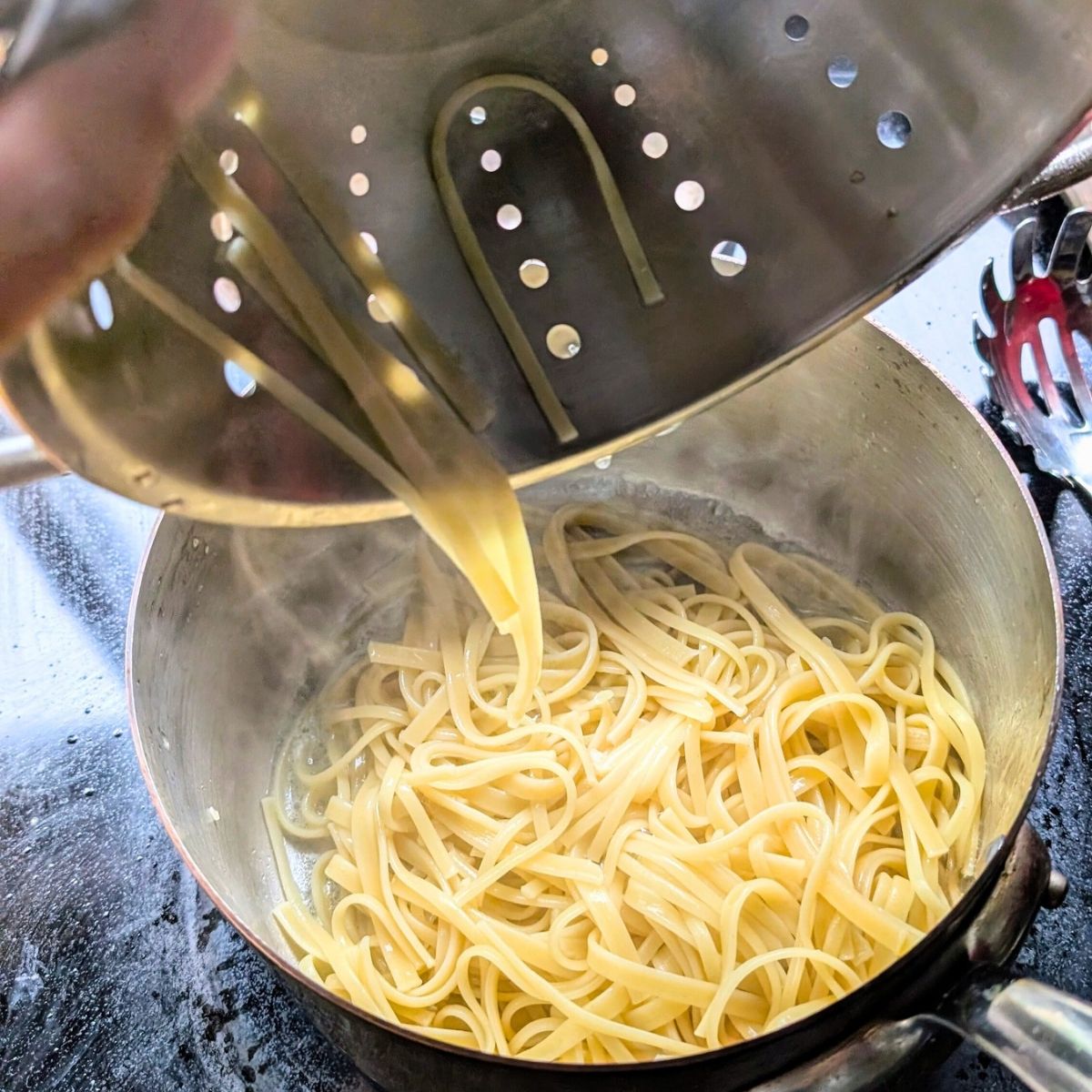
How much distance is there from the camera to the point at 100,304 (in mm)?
779

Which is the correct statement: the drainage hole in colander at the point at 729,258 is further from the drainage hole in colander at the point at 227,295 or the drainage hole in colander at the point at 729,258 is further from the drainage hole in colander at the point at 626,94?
the drainage hole in colander at the point at 227,295

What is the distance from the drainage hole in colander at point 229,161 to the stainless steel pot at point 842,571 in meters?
0.60

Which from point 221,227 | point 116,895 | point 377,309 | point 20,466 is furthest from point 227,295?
point 116,895

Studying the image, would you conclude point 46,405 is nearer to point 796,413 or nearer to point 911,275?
point 911,275

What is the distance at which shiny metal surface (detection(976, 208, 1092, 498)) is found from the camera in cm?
178

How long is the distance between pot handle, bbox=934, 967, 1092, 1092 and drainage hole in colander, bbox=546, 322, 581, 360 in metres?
0.74

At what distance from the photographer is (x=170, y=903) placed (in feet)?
5.00

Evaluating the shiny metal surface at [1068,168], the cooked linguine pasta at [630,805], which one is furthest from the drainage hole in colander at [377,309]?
the shiny metal surface at [1068,168]

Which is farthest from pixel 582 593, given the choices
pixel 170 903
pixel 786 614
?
pixel 170 903

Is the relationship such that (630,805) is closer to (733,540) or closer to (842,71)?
(733,540)

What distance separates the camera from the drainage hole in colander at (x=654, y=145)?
0.98 meters

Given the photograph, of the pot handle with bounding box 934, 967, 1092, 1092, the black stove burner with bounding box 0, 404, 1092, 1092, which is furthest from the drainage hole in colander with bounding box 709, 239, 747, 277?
the black stove burner with bounding box 0, 404, 1092, 1092

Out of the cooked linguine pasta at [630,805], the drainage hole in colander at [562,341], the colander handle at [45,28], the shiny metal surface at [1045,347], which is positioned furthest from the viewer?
the shiny metal surface at [1045,347]

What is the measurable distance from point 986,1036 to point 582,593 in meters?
1.08
